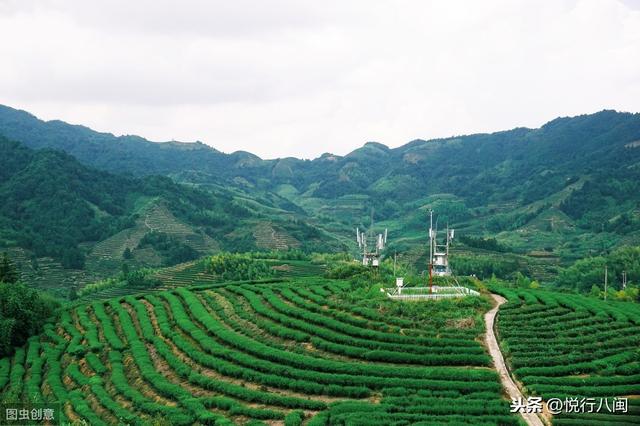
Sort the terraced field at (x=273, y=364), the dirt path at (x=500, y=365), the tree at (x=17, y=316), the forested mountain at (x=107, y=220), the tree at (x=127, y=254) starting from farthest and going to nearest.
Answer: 1. the tree at (x=127, y=254)
2. the forested mountain at (x=107, y=220)
3. the tree at (x=17, y=316)
4. the terraced field at (x=273, y=364)
5. the dirt path at (x=500, y=365)

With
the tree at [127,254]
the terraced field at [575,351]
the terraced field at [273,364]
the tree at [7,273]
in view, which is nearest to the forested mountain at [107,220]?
the tree at [127,254]

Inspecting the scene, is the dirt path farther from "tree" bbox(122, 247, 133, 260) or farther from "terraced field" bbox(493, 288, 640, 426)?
"tree" bbox(122, 247, 133, 260)

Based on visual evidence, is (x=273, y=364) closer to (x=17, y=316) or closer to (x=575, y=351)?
(x=575, y=351)

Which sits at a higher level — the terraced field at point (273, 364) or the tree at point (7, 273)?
the tree at point (7, 273)

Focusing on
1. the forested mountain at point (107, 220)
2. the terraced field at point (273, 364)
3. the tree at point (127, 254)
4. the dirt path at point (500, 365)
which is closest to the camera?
the dirt path at point (500, 365)

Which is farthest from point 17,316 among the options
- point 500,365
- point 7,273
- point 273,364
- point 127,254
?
point 127,254

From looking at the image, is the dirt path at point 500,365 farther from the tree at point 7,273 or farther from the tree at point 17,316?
the tree at point 7,273

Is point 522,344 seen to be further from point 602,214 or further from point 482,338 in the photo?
point 602,214

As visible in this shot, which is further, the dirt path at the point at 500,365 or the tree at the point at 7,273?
the tree at the point at 7,273

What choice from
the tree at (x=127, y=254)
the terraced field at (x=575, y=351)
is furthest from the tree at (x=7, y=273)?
the tree at (x=127, y=254)
